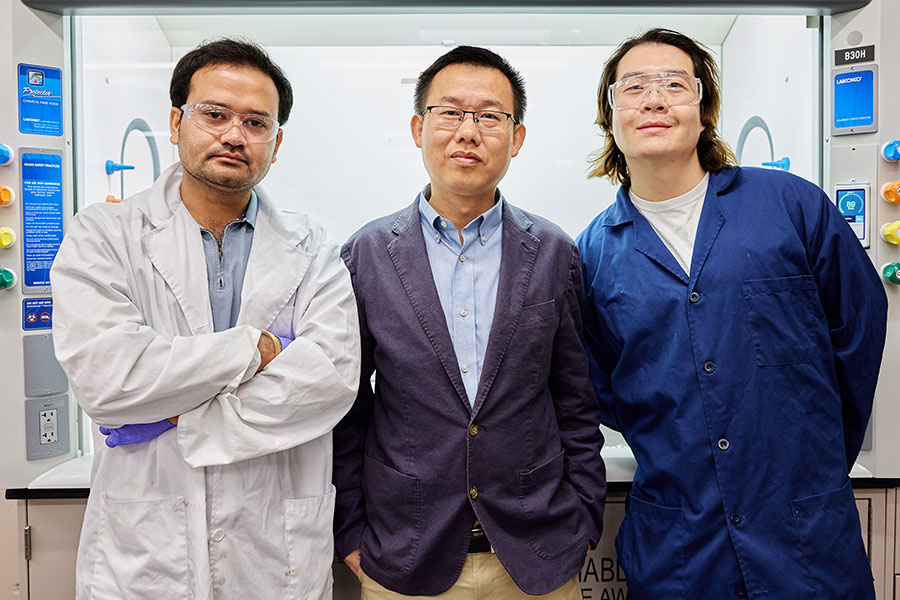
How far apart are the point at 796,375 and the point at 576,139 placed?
1206mm

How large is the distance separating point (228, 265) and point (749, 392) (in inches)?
49.7

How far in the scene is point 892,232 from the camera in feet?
6.05

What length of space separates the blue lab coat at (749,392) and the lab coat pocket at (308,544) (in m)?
0.76

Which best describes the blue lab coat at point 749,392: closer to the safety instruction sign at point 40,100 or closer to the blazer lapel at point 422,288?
the blazer lapel at point 422,288

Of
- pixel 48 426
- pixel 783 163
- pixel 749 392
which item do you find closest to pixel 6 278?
pixel 48 426

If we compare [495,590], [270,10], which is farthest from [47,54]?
[495,590]

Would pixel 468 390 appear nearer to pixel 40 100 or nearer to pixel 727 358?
pixel 727 358

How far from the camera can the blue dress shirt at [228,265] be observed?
147cm

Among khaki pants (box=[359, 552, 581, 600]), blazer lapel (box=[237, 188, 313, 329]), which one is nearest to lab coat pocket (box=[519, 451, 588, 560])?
khaki pants (box=[359, 552, 581, 600])

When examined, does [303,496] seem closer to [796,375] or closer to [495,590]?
[495,590]

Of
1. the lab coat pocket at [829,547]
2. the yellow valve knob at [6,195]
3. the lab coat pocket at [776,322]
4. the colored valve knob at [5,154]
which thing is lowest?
the lab coat pocket at [829,547]

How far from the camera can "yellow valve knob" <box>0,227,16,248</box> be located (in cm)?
179

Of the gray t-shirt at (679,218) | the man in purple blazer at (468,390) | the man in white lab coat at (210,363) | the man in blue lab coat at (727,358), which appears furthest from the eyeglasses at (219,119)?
the gray t-shirt at (679,218)

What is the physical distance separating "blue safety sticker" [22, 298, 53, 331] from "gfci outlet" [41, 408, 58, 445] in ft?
0.83
